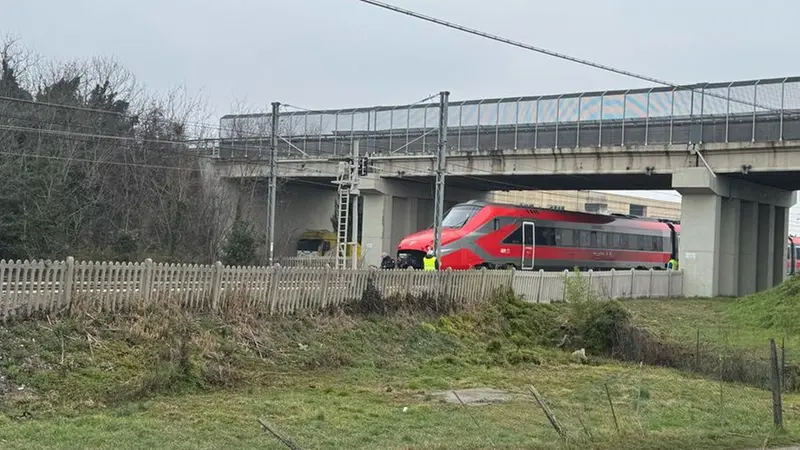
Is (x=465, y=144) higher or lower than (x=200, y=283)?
higher

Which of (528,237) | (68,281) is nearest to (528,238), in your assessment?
(528,237)

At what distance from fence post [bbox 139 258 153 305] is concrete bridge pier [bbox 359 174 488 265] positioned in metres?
36.8

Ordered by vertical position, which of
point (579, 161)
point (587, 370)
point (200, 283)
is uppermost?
point (579, 161)

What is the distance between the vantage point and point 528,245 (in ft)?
128

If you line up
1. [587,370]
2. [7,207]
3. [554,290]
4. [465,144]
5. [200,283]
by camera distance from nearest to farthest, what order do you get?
[200,283], [587,370], [554,290], [7,207], [465,144]

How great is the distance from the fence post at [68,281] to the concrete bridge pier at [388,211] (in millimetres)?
38201

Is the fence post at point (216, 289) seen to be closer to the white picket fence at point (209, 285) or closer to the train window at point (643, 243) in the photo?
the white picket fence at point (209, 285)

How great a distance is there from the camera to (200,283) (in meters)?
17.2

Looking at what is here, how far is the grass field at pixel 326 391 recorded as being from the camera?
10.2 m

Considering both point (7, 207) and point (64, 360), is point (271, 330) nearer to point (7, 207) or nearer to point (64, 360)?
point (64, 360)

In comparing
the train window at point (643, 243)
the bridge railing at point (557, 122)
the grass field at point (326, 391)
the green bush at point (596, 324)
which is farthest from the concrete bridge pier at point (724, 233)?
the grass field at point (326, 391)

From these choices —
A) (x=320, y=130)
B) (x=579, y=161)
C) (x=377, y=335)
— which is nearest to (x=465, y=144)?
(x=579, y=161)

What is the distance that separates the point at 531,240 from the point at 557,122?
979cm

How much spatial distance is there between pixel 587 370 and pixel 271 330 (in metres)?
7.10
